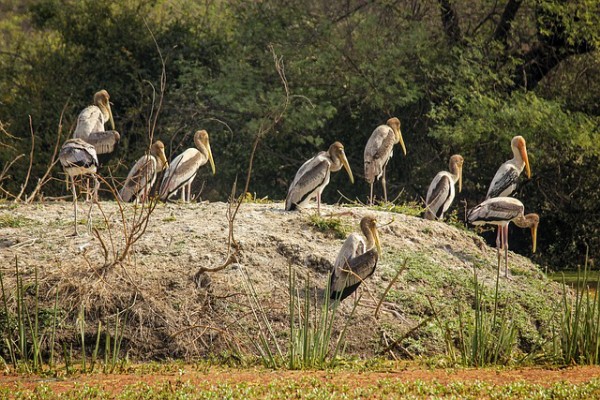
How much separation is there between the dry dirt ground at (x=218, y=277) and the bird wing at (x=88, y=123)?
7.07 ft

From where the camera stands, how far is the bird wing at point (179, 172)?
14047 mm

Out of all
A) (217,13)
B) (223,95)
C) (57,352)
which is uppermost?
(217,13)

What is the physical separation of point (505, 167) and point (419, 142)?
19.4 feet

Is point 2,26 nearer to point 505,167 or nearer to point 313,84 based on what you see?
point 313,84

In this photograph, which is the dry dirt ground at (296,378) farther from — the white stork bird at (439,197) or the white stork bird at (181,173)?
the white stork bird at (439,197)

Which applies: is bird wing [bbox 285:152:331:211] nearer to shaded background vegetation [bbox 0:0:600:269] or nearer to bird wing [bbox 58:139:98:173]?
bird wing [bbox 58:139:98:173]

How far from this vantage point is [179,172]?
1453 cm

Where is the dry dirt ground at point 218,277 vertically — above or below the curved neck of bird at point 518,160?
below

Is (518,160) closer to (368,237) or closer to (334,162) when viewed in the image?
(334,162)

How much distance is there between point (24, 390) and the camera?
8586 millimetres

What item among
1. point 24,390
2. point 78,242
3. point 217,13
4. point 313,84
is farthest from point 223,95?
point 24,390

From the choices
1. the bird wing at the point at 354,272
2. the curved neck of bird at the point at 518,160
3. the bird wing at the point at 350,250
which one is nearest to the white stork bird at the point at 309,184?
the bird wing at the point at 350,250

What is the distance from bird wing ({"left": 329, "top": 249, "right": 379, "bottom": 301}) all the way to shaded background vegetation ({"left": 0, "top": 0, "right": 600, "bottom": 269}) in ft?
29.5

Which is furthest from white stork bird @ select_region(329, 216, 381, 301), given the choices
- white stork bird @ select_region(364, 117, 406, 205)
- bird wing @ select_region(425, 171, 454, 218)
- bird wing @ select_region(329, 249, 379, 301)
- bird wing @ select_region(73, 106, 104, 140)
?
bird wing @ select_region(73, 106, 104, 140)
